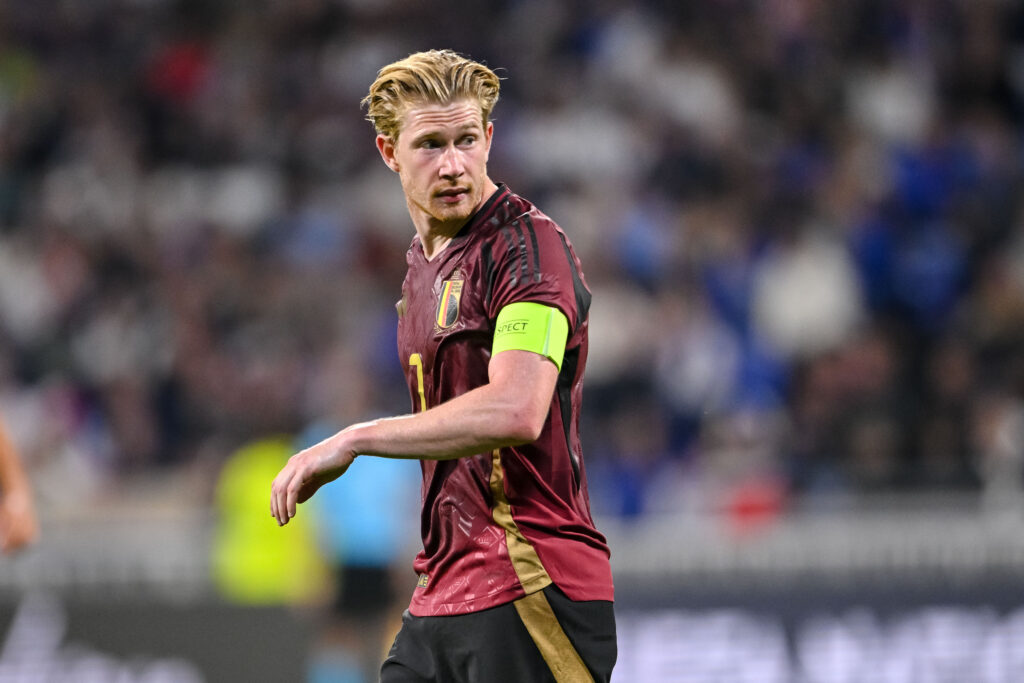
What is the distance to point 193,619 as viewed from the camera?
824 centimetres

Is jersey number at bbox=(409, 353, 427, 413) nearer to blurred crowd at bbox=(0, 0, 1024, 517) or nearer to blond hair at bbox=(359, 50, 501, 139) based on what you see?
blond hair at bbox=(359, 50, 501, 139)

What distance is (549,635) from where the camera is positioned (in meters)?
3.60

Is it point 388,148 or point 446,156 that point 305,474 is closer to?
point 446,156

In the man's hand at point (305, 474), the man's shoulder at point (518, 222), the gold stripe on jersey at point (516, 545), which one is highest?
the man's shoulder at point (518, 222)

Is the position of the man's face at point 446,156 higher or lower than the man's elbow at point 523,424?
higher

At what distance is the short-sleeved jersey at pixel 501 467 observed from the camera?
3.60 m

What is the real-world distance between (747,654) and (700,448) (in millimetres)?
1961

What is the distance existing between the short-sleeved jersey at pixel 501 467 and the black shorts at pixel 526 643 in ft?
0.10

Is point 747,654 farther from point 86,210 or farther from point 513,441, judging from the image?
point 86,210

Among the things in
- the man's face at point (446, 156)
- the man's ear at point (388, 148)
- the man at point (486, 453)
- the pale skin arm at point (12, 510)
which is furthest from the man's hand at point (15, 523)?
the man's face at point (446, 156)

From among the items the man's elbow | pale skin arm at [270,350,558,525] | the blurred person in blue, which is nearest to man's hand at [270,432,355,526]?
pale skin arm at [270,350,558,525]

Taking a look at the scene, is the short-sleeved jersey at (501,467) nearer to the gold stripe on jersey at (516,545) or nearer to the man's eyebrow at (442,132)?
the gold stripe on jersey at (516,545)

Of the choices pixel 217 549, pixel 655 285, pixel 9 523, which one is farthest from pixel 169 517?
pixel 655 285

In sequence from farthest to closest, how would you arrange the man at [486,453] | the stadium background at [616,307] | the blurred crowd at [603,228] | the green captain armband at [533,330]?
1. the blurred crowd at [603,228]
2. the stadium background at [616,307]
3. the man at [486,453]
4. the green captain armband at [533,330]
